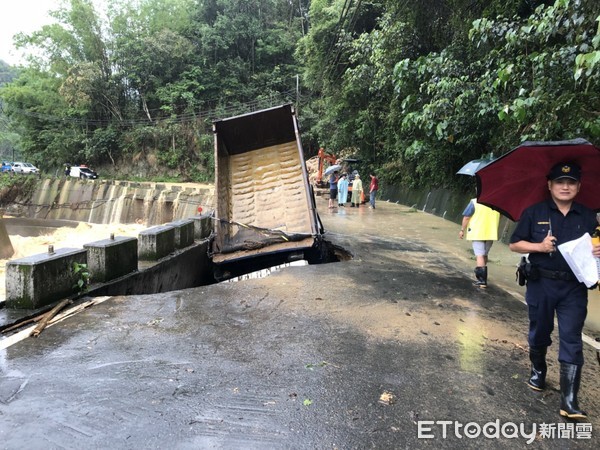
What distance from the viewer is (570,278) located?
274 centimetres

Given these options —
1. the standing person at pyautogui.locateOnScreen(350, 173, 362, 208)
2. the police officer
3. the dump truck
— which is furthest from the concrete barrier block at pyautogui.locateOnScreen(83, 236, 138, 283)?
the standing person at pyautogui.locateOnScreen(350, 173, 362, 208)

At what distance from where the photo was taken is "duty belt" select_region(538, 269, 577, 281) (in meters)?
2.74

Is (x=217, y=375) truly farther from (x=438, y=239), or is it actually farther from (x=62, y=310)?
(x=438, y=239)

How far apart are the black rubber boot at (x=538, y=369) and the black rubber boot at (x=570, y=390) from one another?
0.96ft

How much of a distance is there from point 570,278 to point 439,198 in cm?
1433

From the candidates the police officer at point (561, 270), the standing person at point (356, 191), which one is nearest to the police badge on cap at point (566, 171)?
the police officer at point (561, 270)

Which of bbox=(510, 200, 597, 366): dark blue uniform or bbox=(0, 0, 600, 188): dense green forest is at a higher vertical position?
bbox=(0, 0, 600, 188): dense green forest

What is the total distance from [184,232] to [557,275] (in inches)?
258

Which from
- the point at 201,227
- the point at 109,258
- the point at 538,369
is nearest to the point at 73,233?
the point at 201,227

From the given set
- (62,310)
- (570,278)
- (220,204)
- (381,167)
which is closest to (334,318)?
(570,278)

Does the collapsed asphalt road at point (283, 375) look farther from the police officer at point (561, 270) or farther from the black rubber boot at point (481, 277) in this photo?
the black rubber boot at point (481, 277)

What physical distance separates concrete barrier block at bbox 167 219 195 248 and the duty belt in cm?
614

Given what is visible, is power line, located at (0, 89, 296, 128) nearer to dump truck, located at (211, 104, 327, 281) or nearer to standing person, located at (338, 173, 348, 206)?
standing person, located at (338, 173, 348, 206)

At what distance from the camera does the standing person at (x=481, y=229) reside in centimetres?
585
